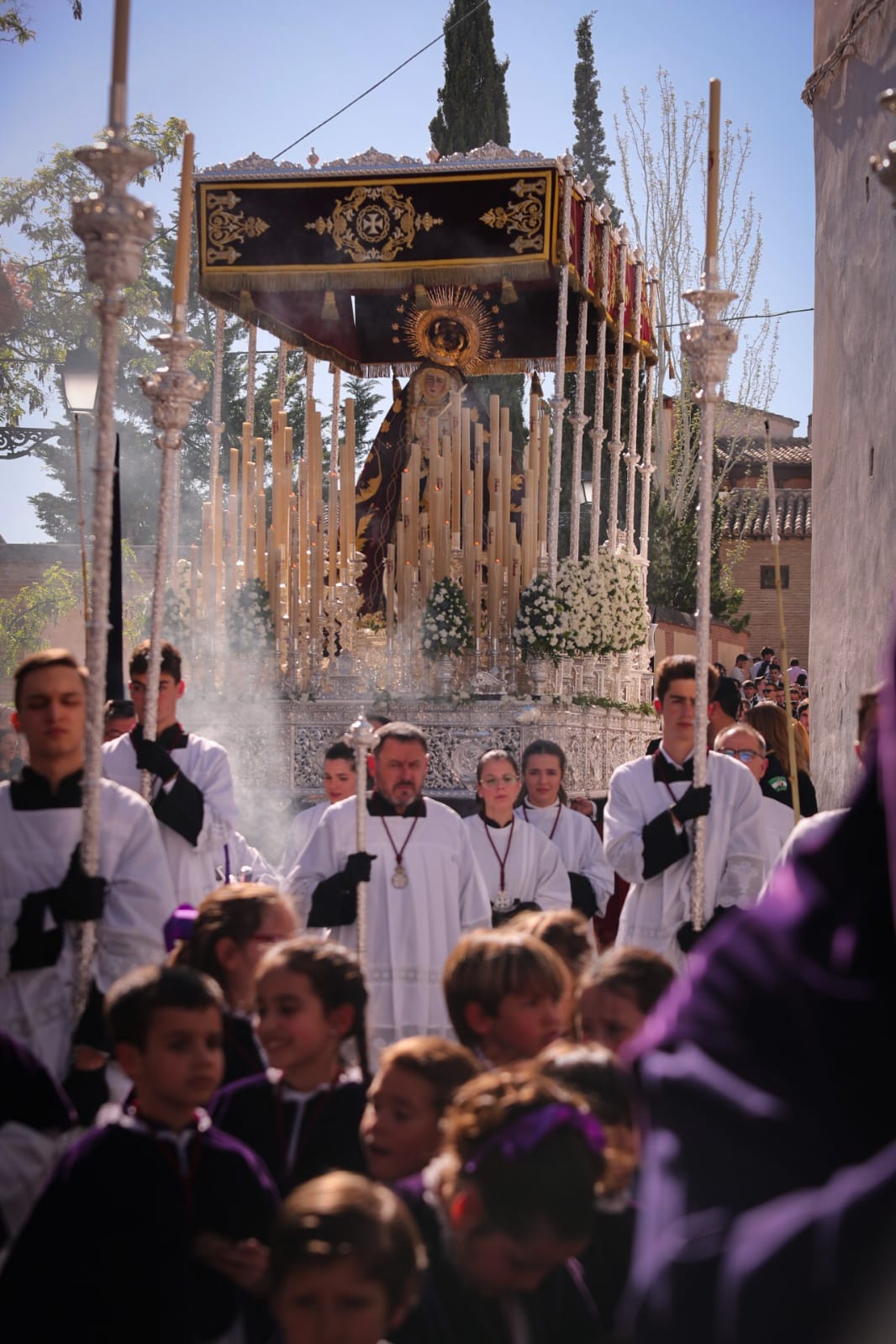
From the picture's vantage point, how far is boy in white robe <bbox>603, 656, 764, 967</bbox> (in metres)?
5.74

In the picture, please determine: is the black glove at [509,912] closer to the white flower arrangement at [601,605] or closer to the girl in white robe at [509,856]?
the girl in white robe at [509,856]

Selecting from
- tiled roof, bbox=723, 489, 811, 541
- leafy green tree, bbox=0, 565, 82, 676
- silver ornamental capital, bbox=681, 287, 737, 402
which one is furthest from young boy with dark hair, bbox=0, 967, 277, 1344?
tiled roof, bbox=723, 489, 811, 541

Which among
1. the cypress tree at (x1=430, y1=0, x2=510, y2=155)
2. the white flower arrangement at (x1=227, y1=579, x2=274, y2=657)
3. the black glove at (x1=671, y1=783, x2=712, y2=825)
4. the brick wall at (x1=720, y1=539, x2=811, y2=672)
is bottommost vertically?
the black glove at (x1=671, y1=783, x2=712, y2=825)

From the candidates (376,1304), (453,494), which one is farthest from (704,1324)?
(453,494)

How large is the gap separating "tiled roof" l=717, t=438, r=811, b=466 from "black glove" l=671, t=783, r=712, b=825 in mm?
31379

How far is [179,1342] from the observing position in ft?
9.16

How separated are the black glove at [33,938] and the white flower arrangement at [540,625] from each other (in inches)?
284

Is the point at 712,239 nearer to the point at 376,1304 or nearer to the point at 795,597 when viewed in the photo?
the point at 376,1304

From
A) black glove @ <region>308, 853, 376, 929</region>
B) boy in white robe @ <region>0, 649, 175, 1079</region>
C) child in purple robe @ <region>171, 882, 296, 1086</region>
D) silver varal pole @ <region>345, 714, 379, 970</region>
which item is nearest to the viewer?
child in purple robe @ <region>171, 882, 296, 1086</region>

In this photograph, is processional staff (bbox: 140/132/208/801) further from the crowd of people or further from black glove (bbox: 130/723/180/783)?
the crowd of people

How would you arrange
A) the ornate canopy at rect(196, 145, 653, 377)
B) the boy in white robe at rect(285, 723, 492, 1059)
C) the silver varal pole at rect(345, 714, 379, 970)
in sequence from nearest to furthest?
the silver varal pole at rect(345, 714, 379, 970)
the boy in white robe at rect(285, 723, 492, 1059)
the ornate canopy at rect(196, 145, 653, 377)

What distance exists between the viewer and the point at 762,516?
36.3 metres

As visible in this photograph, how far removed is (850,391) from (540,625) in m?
3.89

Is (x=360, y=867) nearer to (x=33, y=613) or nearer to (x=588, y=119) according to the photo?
(x=33, y=613)
